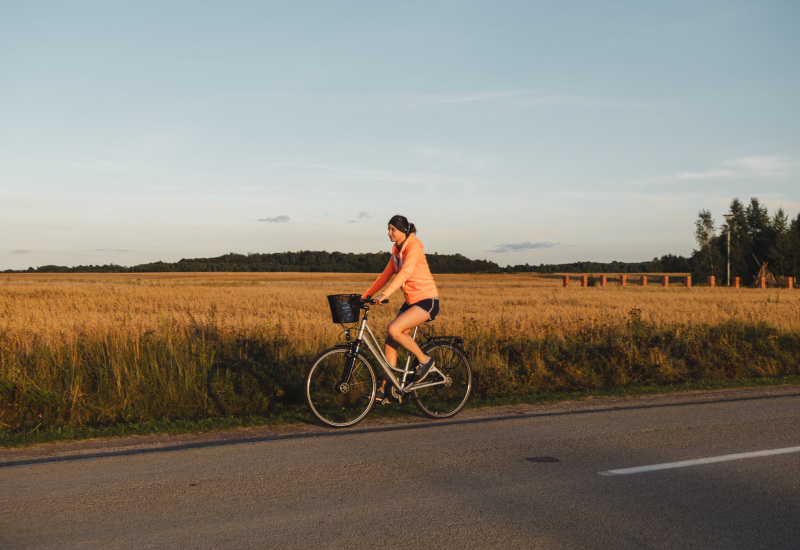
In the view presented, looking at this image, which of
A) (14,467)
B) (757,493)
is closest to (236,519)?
(14,467)

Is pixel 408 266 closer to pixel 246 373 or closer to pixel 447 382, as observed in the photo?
pixel 447 382

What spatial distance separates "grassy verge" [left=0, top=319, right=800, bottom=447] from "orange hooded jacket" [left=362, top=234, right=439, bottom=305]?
1.79 m

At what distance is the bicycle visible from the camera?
7523 mm

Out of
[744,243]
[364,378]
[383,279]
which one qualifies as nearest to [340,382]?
[364,378]

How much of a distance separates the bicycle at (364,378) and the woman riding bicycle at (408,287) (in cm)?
17

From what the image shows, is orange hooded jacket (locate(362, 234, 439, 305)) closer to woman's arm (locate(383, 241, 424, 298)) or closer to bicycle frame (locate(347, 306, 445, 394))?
woman's arm (locate(383, 241, 424, 298))

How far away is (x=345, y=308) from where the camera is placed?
24.5 ft

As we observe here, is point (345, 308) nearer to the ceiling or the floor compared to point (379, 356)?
nearer to the ceiling

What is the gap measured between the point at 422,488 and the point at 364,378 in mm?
2771

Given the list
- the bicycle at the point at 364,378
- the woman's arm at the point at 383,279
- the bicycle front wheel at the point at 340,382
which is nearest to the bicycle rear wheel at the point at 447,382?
the bicycle at the point at 364,378

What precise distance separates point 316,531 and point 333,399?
13.6ft

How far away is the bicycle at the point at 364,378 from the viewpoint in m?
7.52

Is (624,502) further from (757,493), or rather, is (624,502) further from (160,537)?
(160,537)

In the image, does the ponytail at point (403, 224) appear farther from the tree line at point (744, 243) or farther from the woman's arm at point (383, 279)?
the tree line at point (744, 243)
